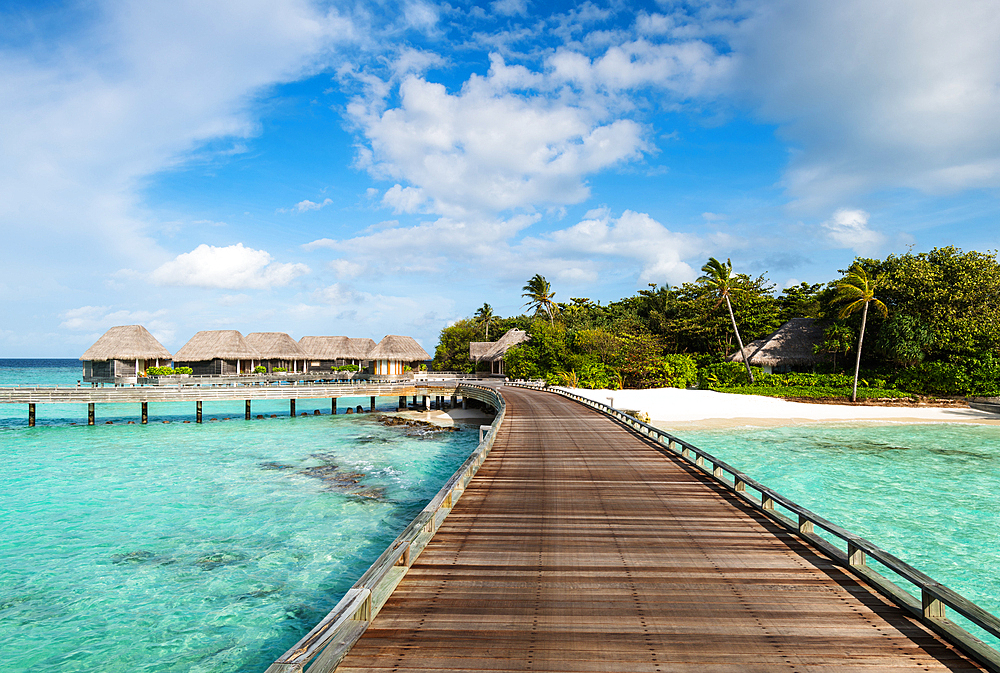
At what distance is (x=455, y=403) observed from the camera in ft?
141

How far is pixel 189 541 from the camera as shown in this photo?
12.0 meters

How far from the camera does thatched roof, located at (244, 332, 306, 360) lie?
56.9 metres

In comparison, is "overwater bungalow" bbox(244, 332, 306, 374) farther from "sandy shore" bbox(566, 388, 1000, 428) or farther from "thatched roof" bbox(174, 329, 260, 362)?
"sandy shore" bbox(566, 388, 1000, 428)

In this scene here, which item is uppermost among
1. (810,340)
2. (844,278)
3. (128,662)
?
(844,278)

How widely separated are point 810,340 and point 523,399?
84.5ft

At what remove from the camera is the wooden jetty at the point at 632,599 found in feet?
13.7

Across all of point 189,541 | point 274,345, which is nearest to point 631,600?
point 189,541

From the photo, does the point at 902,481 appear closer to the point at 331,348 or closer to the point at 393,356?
the point at 393,356

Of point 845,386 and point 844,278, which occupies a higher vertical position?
point 844,278

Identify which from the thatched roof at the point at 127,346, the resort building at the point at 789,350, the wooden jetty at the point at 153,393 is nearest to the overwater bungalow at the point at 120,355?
the thatched roof at the point at 127,346

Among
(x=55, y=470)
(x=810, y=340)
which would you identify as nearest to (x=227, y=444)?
(x=55, y=470)

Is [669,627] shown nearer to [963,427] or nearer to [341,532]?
[341,532]

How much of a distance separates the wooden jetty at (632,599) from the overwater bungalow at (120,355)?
169 feet

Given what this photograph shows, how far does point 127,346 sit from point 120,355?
1237 mm
